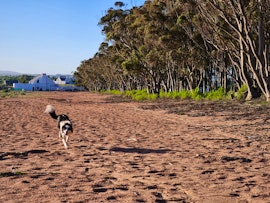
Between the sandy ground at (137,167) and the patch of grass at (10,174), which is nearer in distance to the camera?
the sandy ground at (137,167)

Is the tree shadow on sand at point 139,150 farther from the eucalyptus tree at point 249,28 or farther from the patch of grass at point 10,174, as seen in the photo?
the eucalyptus tree at point 249,28

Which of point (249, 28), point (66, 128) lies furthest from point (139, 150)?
point (249, 28)

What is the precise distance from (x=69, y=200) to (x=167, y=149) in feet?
14.5

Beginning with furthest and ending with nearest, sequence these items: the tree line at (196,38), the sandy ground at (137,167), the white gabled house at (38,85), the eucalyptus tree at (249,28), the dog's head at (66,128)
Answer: the white gabled house at (38,85) < the tree line at (196,38) < the eucalyptus tree at (249,28) < the dog's head at (66,128) < the sandy ground at (137,167)

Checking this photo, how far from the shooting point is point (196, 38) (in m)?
30.8

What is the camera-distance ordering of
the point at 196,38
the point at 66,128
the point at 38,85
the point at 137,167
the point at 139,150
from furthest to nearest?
the point at 38,85
the point at 196,38
the point at 66,128
the point at 139,150
the point at 137,167

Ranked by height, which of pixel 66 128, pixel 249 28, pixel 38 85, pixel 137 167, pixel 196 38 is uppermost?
pixel 196 38

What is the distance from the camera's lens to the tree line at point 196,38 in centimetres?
1972

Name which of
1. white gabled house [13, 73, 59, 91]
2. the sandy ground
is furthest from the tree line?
white gabled house [13, 73, 59, 91]

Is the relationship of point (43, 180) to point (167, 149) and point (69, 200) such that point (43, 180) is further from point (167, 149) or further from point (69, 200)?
point (167, 149)

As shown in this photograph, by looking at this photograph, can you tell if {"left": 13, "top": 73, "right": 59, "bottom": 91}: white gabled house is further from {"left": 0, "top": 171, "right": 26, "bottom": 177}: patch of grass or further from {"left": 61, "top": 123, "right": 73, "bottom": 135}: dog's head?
{"left": 0, "top": 171, "right": 26, "bottom": 177}: patch of grass

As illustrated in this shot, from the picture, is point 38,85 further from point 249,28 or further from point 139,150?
point 139,150

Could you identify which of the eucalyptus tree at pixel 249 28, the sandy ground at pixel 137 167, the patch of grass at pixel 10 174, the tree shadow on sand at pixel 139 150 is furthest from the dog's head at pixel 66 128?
the eucalyptus tree at pixel 249 28

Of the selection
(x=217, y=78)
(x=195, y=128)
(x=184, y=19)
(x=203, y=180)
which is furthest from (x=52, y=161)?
(x=217, y=78)
